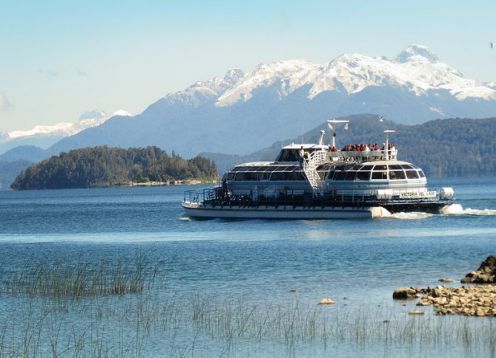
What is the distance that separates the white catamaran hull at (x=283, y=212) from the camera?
106 m

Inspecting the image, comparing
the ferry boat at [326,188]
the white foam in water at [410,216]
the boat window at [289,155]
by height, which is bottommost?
the white foam in water at [410,216]

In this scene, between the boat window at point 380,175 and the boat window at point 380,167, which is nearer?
Result: the boat window at point 380,175

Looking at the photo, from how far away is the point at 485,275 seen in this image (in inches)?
2062

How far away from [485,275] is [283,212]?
5988 cm

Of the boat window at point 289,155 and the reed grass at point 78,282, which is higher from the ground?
the boat window at point 289,155

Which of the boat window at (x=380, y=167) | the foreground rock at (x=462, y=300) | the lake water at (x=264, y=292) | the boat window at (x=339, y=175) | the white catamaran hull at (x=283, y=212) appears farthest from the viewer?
the boat window at (x=339, y=175)

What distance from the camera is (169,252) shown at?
8088 centimetres

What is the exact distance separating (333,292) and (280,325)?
30.8 ft

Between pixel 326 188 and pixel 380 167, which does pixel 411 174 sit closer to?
pixel 380 167

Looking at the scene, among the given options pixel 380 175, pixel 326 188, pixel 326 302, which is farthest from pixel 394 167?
pixel 326 302

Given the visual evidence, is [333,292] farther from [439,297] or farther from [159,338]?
[159,338]

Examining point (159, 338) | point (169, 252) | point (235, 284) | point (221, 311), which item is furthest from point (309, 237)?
point (159, 338)

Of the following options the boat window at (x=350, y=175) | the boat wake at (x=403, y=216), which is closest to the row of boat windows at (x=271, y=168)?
the boat window at (x=350, y=175)

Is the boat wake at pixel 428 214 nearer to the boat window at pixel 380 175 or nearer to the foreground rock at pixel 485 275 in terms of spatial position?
the boat window at pixel 380 175
